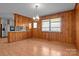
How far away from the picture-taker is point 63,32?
584 centimetres

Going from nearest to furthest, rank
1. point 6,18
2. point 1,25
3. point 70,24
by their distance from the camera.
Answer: point 70,24
point 6,18
point 1,25

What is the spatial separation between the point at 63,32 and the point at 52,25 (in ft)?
2.89

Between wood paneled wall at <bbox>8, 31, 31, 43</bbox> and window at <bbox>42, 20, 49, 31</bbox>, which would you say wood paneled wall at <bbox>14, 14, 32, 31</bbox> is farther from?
window at <bbox>42, 20, 49, 31</bbox>

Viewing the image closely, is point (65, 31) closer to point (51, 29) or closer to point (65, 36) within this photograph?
point (65, 36)

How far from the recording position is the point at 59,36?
19.5ft

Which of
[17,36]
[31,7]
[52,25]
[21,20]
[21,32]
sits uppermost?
[31,7]

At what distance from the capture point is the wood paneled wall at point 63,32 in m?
5.52

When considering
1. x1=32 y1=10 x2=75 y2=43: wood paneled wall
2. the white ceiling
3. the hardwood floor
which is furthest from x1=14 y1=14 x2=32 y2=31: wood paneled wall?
the hardwood floor

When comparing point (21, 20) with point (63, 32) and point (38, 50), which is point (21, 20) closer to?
point (63, 32)

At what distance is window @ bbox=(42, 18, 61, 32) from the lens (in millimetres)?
6012

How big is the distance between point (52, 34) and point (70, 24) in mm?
1384

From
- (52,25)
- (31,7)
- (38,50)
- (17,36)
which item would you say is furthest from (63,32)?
(17,36)

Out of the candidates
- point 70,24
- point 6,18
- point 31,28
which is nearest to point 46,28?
point 31,28

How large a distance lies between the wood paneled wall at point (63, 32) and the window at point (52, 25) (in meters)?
0.21
